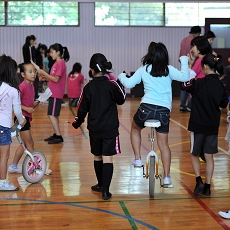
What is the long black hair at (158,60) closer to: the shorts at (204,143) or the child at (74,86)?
the shorts at (204,143)

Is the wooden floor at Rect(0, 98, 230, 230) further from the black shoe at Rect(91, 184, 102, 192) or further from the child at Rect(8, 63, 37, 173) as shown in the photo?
the child at Rect(8, 63, 37, 173)

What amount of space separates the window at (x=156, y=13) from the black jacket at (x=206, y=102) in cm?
1003

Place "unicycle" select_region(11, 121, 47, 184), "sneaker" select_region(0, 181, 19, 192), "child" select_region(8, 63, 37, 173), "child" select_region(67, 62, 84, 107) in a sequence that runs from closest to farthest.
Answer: "sneaker" select_region(0, 181, 19, 192)
"unicycle" select_region(11, 121, 47, 184)
"child" select_region(8, 63, 37, 173)
"child" select_region(67, 62, 84, 107)

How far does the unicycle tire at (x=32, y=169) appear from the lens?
576 centimetres

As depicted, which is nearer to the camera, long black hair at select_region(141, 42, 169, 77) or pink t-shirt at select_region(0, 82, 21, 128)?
long black hair at select_region(141, 42, 169, 77)

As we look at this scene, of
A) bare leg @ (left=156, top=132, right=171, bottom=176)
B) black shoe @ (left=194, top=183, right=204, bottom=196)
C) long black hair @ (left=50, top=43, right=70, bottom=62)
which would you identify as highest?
long black hair @ (left=50, top=43, right=70, bottom=62)

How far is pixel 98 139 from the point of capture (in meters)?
5.16

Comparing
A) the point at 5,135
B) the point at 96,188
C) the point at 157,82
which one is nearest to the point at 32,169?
the point at 5,135

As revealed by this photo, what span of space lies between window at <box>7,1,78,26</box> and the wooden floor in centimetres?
792

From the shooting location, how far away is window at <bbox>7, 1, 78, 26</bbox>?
14.6 meters

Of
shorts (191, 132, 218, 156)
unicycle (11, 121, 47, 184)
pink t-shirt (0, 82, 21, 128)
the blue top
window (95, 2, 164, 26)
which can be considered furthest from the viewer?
window (95, 2, 164, 26)

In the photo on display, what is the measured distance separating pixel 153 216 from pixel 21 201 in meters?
1.31

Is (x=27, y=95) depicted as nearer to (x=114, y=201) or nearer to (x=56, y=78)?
(x=114, y=201)

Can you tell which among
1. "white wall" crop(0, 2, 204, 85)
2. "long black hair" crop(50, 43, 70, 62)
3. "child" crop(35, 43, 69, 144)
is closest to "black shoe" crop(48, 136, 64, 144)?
"child" crop(35, 43, 69, 144)
